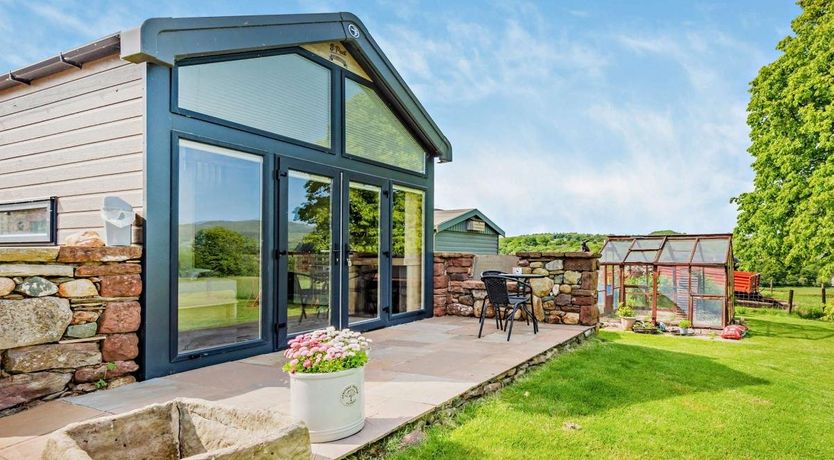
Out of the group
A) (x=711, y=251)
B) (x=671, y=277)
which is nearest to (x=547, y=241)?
(x=671, y=277)

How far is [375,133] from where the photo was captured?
21.5ft

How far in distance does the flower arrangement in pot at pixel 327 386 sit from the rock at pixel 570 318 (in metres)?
5.01

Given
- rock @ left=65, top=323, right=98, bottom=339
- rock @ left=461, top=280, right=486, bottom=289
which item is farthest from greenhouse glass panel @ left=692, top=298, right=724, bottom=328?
rock @ left=65, top=323, right=98, bottom=339

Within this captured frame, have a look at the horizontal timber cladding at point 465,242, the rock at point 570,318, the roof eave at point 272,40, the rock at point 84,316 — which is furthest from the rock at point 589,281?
the horizontal timber cladding at point 465,242

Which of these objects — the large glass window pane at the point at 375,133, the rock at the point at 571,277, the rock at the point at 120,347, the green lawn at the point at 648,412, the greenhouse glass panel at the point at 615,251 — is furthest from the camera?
the greenhouse glass panel at the point at 615,251

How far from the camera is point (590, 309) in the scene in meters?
6.97

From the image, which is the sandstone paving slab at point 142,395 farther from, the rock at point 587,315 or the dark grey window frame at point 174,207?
the rock at point 587,315

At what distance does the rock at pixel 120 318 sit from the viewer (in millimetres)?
3539

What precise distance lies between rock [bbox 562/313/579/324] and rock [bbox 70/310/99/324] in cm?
579

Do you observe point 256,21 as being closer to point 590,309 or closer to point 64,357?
point 64,357

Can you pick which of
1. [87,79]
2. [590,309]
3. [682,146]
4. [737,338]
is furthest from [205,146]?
[682,146]

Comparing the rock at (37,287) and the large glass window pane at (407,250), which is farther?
the large glass window pane at (407,250)

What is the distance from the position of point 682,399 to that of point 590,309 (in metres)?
2.96

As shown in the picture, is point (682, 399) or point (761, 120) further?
→ point (761, 120)
